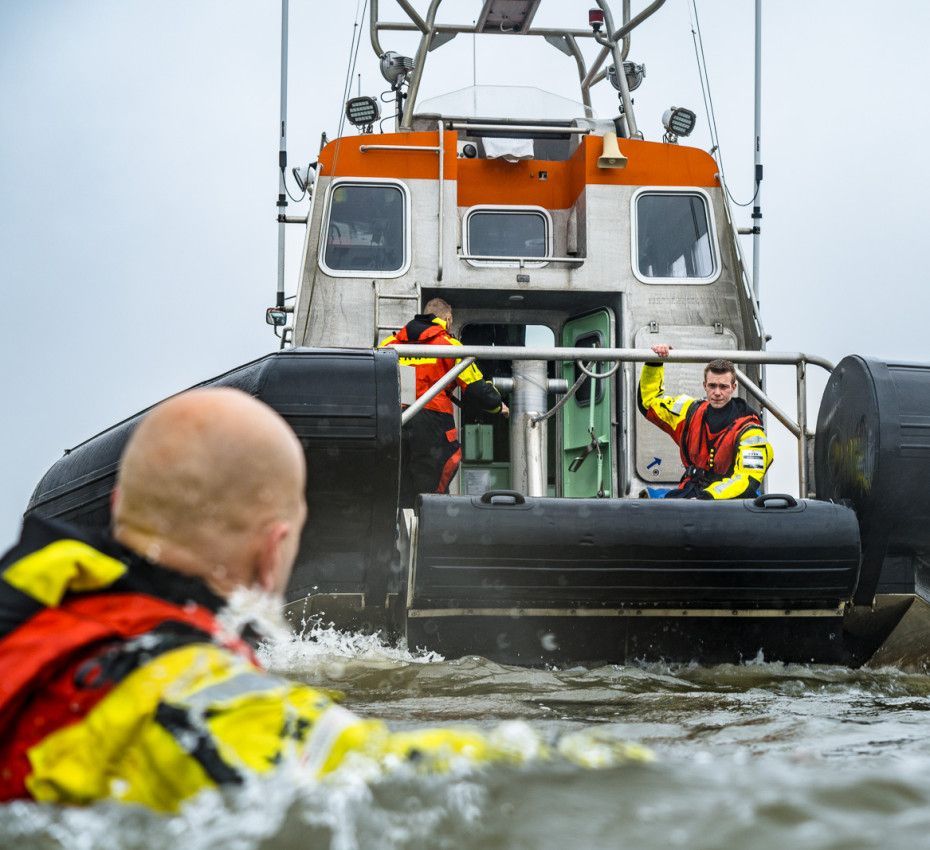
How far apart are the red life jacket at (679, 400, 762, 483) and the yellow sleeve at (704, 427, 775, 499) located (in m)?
0.05

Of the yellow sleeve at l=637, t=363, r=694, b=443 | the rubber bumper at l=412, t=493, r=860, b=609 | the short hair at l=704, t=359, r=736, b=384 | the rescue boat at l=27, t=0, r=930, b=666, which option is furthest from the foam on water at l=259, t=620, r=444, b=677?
the short hair at l=704, t=359, r=736, b=384

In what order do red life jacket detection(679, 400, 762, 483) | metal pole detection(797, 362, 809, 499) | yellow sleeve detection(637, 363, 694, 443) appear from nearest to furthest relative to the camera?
metal pole detection(797, 362, 809, 499)
red life jacket detection(679, 400, 762, 483)
yellow sleeve detection(637, 363, 694, 443)

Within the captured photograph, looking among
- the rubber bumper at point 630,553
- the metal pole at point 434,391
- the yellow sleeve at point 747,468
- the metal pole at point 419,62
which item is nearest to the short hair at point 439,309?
the metal pole at point 434,391

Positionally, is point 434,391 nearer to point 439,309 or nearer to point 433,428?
point 433,428

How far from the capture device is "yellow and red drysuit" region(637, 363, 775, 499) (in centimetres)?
515

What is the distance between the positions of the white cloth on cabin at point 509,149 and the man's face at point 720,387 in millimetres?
2093

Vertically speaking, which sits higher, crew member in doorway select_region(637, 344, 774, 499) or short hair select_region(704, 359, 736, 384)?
short hair select_region(704, 359, 736, 384)

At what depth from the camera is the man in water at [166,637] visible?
1271 millimetres

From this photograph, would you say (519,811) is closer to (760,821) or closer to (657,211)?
(760,821)

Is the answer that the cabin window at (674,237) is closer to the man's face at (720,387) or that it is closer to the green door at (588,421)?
the green door at (588,421)

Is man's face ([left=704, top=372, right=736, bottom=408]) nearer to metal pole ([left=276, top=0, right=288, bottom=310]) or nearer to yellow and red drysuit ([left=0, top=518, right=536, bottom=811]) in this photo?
metal pole ([left=276, top=0, right=288, bottom=310])

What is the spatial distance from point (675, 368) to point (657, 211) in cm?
104

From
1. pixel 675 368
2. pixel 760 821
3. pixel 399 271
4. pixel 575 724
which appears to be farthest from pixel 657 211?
pixel 760 821

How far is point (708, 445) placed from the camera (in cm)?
542
